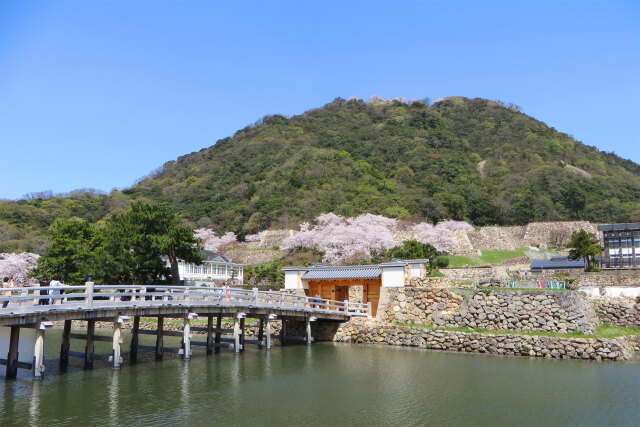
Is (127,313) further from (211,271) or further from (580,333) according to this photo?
(211,271)

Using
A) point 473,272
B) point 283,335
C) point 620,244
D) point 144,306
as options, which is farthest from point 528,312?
point 620,244

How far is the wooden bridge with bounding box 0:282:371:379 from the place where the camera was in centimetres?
1350

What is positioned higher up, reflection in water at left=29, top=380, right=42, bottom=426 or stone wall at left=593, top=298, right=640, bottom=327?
stone wall at left=593, top=298, right=640, bottom=327

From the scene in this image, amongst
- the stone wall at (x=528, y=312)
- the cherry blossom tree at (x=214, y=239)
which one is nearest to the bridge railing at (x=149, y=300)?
the stone wall at (x=528, y=312)

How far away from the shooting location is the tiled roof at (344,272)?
2456 cm

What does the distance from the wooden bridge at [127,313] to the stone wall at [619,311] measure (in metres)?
11.0

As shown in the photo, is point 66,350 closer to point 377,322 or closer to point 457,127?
point 377,322

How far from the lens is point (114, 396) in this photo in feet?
40.7

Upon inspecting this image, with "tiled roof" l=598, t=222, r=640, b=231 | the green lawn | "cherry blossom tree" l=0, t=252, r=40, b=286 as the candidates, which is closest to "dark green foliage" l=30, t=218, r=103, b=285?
"cherry blossom tree" l=0, t=252, r=40, b=286

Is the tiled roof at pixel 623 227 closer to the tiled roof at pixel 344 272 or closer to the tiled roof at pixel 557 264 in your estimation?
the tiled roof at pixel 557 264

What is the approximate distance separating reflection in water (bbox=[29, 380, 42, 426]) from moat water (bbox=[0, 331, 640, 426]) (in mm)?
25

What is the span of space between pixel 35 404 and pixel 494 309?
1796cm

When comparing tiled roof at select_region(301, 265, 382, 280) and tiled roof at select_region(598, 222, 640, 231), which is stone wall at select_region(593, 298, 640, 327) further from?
tiled roof at select_region(598, 222, 640, 231)

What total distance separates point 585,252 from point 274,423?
104 ft
